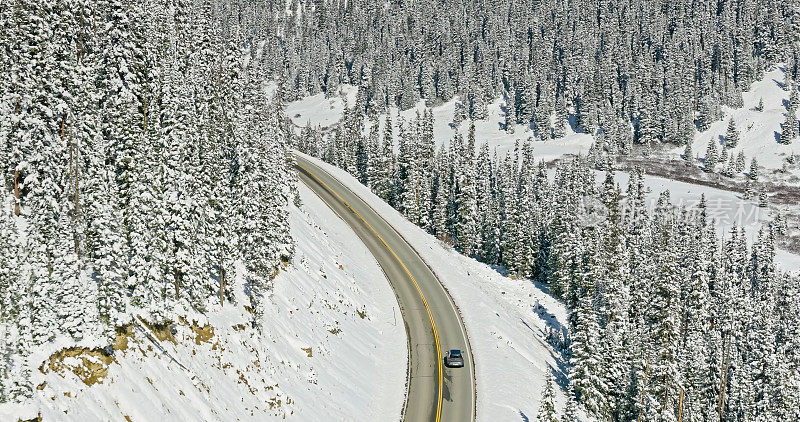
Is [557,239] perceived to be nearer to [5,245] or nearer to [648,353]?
[648,353]

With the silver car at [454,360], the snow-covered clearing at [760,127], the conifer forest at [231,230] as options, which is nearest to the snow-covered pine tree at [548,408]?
the conifer forest at [231,230]

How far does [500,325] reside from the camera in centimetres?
5312

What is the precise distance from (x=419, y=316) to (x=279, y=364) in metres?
20.3

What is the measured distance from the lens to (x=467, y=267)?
6881cm

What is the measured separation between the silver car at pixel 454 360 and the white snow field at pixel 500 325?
1.53m

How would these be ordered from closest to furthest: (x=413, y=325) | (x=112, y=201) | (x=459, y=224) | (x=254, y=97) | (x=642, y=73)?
(x=112, y=201) < (x=413, y=325) < (x=254, y=97) < (x=459, y=224) < (x=642, y=73)

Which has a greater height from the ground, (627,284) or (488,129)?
(627,284)

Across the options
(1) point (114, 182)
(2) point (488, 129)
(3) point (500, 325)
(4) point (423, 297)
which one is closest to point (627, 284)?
(3) point (500, 325)

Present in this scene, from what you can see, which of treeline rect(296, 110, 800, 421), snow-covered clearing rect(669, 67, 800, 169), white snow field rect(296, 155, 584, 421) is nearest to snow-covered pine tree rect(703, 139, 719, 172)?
snow-covered clearing rect(669, 67, 800, 169)

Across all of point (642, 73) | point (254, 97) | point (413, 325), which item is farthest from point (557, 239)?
point (642, 73)

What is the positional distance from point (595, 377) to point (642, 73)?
525 ft

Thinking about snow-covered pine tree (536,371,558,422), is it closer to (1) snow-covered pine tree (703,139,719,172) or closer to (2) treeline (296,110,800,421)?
(2) treeline (296,110,800,421)

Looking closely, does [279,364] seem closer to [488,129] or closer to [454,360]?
[454,360]

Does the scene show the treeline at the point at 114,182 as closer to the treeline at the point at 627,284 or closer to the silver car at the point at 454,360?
the silver car at the point at 454,360
